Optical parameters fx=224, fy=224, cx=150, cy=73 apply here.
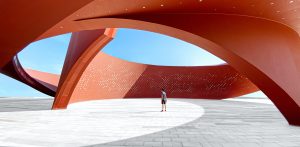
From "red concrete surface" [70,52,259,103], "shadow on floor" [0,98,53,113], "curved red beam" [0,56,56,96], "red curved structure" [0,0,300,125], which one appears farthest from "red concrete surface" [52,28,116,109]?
"red concrete surface" [70,52,259,103]

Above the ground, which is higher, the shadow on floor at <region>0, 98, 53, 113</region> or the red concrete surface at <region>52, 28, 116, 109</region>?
the red concrete surface at <region>52, 28, 116, 109</region>

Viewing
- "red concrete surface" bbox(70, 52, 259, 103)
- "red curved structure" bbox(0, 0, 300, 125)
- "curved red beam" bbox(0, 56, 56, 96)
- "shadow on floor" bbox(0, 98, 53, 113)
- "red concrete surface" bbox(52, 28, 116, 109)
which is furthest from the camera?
"red concrete surface" bbox(70, 52, 259, 103)

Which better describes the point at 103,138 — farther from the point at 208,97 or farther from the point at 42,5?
the point at 208,97

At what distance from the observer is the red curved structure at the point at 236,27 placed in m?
6.30

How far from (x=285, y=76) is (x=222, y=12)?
2839mm

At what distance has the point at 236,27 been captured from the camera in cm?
703

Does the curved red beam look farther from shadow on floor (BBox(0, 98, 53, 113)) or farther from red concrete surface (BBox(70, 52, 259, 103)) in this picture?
red concrete surface (BBox(70, 52, 259, 103))

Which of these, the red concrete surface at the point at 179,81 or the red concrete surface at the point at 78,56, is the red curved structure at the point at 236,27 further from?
the red concrete surface at the point at 179,81

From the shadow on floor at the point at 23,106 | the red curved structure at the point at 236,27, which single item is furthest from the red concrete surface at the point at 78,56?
the red curved structure at the point at 236,27

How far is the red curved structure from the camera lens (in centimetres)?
630

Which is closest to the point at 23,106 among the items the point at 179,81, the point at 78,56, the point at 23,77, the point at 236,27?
the point at 78,56

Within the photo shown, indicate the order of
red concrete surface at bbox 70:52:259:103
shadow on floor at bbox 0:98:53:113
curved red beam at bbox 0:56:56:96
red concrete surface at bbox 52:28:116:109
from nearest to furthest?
red concrete surface at bbox 52:28:116:109 < shadow on floor at bbox 0:98:53:113 < curved red beam at bbox 0:56:56:96 < red concrete surface at bbox 70:52:259:103

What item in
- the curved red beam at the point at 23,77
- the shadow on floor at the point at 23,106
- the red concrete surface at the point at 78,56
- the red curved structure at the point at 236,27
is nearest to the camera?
the red curved structure at the point at 236,27

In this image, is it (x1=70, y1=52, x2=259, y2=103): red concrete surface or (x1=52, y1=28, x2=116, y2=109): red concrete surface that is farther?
(x1=70, y1=52, x2=259, y2=103): red concrete surface
